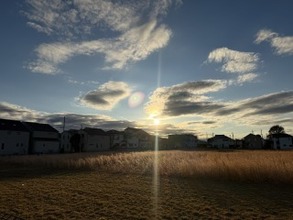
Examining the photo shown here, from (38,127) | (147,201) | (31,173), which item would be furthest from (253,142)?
(147,201)

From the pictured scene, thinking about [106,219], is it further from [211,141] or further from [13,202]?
[211,141]

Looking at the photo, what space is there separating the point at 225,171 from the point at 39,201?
33.8 ft

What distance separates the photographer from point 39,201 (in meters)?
10.5

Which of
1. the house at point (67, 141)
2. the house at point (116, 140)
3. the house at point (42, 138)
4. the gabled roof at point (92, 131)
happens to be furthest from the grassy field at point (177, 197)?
the house at point (116, 140)

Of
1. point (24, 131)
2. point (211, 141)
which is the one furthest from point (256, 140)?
point (24, 131)

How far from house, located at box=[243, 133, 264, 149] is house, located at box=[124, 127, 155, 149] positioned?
130 ft

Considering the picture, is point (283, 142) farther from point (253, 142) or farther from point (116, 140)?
point (116, 140)

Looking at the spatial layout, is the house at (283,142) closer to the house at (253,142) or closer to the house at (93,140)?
the house at (253,142)

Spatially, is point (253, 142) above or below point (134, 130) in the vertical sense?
below

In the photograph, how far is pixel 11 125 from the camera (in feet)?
210

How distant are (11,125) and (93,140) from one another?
84.0ft

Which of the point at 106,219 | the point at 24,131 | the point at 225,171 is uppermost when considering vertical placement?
the point at 24,131

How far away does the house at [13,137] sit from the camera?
197 feet

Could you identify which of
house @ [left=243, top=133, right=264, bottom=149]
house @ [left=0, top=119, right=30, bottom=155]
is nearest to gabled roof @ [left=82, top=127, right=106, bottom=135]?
house @ [left=0, top=119, right=30, bottom=155]
